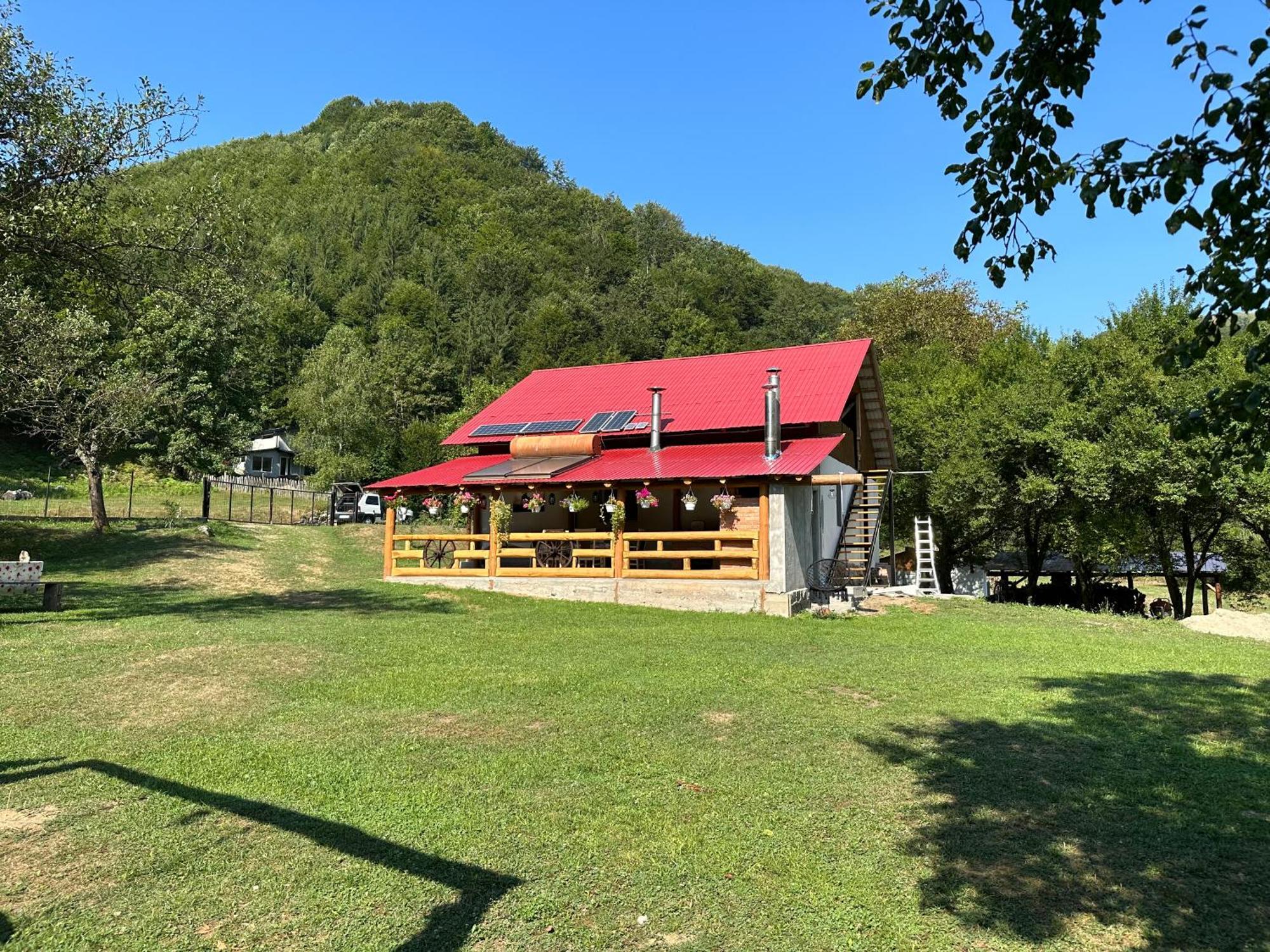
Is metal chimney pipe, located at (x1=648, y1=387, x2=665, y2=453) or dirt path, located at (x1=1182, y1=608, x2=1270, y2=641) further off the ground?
metal chimney pipe, located at (x1=648, y1=387, x2=665, y2=453)

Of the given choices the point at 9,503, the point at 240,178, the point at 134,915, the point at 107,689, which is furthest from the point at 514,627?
the point at 240,178

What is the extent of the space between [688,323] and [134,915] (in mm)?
67972

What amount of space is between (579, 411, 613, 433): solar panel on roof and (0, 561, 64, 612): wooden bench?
38.5ft

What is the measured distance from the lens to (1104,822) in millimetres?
4871

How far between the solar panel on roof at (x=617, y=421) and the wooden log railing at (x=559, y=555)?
115 inches

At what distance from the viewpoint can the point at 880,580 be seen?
945 inches

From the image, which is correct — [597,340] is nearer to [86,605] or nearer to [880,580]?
[880,580]

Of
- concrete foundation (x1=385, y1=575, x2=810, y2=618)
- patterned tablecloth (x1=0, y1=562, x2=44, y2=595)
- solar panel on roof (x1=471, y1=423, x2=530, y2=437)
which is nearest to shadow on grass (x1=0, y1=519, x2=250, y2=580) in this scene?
patterned tablecloth (x1=0, y1=562, x2=44, y2=595)

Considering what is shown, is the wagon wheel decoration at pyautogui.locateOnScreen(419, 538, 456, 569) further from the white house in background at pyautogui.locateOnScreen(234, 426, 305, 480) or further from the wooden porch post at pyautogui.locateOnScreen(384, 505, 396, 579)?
the white house in background at pyautogui.locateOnScreen(234, 426, 305, 480)

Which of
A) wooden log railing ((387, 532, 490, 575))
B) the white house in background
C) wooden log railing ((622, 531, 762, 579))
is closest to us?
wooden log railing ((622, 531, 762, 579))

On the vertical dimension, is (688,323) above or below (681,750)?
above

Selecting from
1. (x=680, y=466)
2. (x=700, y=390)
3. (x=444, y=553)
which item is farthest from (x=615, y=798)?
(x=444, y=553)

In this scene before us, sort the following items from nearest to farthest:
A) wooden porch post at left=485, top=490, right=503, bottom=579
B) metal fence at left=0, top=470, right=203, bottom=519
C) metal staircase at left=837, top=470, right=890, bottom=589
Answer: wooden porch post at left=485, top=490, right=503, bottom=579 → metal staircase at left=837, top=470, right=890, bottom=589 → metal fence at left=0, top=470, right=203, bottom=519

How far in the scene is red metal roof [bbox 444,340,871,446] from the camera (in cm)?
1952
